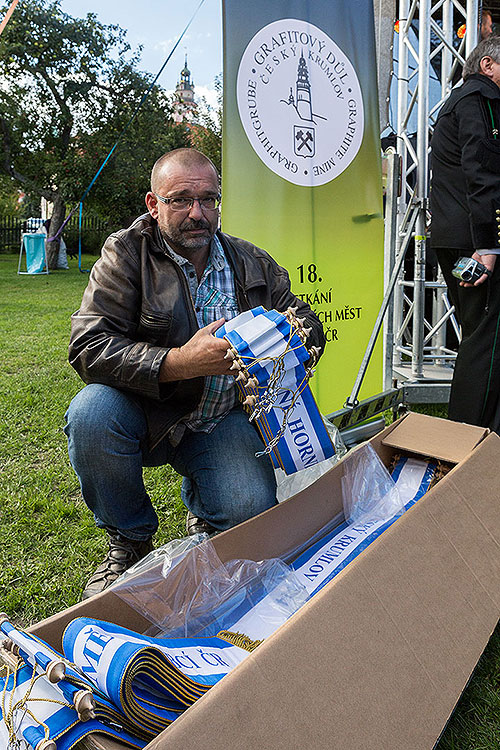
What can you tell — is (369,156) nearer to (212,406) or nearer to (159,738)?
(212,406)

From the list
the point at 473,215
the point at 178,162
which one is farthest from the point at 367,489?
the point at 473,215

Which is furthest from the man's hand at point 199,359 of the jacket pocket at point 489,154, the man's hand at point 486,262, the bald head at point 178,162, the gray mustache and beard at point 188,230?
the jacket pocket at point 489,154

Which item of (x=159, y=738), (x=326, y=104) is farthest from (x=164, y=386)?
(x=326, y=104)

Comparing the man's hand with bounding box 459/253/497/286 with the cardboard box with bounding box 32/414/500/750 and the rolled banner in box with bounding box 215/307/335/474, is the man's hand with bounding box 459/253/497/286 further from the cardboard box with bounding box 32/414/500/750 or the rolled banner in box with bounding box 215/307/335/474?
the rolled banner in box with bounding box 215/307/335/474

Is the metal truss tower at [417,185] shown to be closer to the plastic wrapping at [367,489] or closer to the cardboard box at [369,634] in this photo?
the plastic wrapping at [367,489]

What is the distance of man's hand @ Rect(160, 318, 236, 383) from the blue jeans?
199 mm

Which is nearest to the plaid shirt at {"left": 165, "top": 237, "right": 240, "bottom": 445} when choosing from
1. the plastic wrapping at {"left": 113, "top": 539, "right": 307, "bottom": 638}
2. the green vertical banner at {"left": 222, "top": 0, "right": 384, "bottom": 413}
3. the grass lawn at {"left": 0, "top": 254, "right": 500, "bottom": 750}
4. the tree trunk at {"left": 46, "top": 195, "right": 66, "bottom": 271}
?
the plastic wrapping at {"left": 113, "top": 539, "right": 307, "bottom": 638}

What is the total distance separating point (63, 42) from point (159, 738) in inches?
760

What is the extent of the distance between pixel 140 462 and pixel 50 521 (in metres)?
0.82

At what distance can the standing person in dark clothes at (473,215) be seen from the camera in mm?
2531

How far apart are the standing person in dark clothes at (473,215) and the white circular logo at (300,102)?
0.43 m

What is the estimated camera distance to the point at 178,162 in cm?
175

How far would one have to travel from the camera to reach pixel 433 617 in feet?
4.05

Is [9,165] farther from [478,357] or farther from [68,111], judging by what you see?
[478,357]
